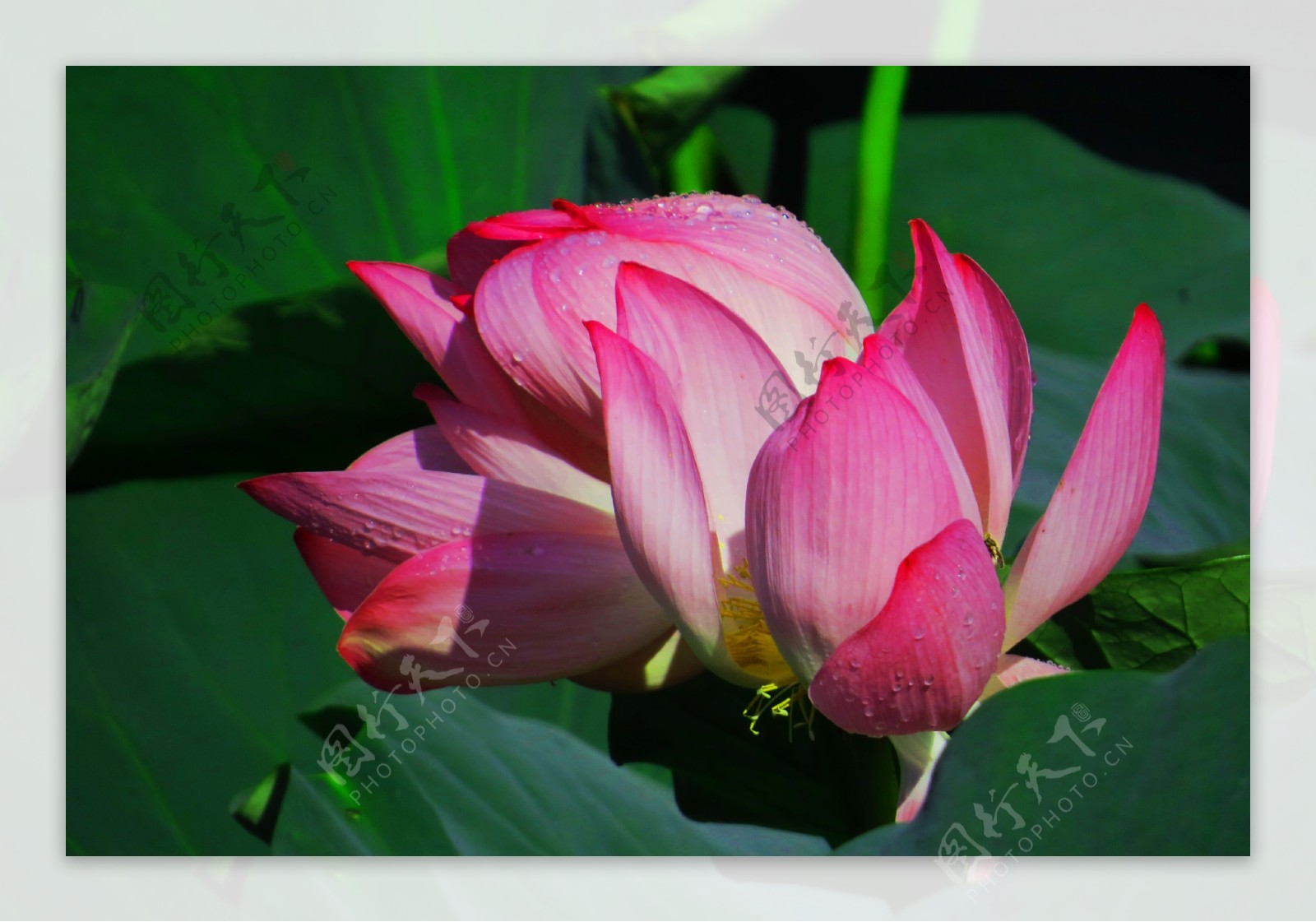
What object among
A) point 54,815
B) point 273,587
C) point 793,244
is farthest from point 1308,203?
point 54,815

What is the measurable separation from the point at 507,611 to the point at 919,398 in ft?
0.68

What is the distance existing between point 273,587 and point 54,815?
0.22m

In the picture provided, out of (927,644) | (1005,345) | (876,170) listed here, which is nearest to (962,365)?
(1005,345)

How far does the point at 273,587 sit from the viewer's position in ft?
2.68

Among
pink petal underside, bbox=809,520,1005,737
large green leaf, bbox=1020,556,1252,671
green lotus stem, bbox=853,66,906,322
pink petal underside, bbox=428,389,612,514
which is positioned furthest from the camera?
green lotus stem, bbox=853,66,906,322

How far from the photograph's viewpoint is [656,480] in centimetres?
50

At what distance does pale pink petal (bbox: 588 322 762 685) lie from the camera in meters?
0.49

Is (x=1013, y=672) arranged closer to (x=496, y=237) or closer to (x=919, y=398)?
(x=919, y=398)

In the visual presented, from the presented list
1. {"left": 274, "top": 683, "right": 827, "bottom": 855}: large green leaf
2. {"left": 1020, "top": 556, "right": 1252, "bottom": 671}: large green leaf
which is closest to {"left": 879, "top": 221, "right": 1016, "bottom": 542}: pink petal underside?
{"left": 1020, "top": 556, "right": 1252, "bottom": 671}: large green leaf

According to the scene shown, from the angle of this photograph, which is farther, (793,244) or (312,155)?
(312,155)

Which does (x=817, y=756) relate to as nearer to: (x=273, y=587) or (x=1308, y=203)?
(x=273, y=587)

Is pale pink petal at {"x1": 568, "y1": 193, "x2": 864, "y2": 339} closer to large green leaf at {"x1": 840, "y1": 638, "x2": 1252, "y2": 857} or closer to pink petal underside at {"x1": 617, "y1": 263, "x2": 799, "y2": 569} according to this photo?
pink petal underside at {"x1": 617, "y1": 263, "x2": 799, "y2": 569}

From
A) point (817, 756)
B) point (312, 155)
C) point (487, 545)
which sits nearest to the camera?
point (487, 545)

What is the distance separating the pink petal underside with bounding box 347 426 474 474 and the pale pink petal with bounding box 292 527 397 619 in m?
0.04
